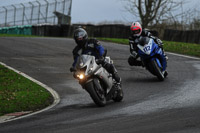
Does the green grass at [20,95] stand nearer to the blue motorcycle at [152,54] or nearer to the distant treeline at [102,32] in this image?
the blue motorcycle at [152,54]

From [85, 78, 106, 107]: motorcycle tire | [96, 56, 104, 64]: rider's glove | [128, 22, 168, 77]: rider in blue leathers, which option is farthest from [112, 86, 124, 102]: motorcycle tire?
[128, 22, 168, 77]: rider in blue leathers

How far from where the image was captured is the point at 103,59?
9.91m

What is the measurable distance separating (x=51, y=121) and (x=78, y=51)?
6.98 ft

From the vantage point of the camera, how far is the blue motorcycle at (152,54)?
1367 cm

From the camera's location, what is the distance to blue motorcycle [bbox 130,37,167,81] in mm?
13672

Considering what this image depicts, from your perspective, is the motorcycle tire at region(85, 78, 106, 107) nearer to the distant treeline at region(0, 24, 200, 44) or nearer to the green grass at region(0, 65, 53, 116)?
the green grass at region(0, 65, 53, 116)

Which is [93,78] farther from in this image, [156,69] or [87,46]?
[156,69]

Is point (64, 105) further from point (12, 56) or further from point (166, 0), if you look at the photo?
point (166, 0)

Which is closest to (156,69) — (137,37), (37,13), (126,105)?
(137,37)

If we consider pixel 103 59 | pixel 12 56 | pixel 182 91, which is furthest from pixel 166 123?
pixel 12 56

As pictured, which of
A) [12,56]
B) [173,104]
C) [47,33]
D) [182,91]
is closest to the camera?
[173,104]

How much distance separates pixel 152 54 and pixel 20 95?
4178 millimetres

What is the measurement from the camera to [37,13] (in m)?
43.8

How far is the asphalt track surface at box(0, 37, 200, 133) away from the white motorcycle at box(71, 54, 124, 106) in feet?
0.87
